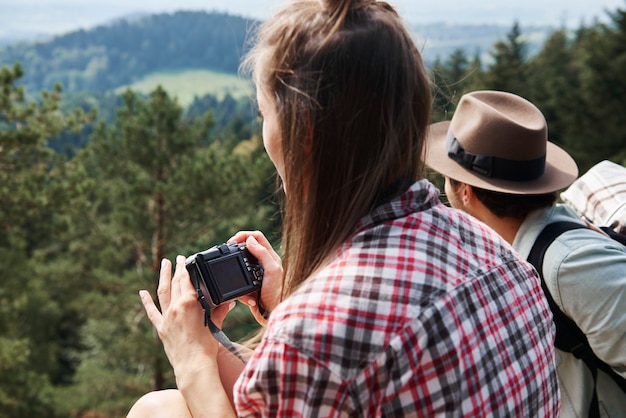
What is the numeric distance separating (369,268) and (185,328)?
0.46 meters

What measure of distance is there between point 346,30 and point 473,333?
503 mm

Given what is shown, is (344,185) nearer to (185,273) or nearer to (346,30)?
(346,30)

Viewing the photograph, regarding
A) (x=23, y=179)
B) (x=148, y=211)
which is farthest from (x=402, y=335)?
(x=148, y=211)

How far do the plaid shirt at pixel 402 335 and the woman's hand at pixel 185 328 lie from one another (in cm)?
26

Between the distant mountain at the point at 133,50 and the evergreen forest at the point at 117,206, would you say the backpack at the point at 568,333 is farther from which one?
the distant mountain at the point at 133,50

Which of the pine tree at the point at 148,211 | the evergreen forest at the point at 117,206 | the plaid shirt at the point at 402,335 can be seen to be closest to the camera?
the plaid shirt at the point at 402,335

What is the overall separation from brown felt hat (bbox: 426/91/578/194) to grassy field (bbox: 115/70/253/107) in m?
83.6

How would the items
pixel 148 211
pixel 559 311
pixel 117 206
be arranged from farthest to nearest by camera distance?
pixel 148 211 < pixel 117 206 < pixel 559 311

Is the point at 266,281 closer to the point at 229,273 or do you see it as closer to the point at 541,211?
the point at 229,273

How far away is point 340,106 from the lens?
36.6 inches

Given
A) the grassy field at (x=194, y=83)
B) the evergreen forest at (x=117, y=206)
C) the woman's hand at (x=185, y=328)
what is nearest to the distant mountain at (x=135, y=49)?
the grassy field at (x=194, y=83)

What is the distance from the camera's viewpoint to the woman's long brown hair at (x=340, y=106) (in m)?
0.93

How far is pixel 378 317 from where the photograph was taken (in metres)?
0.82

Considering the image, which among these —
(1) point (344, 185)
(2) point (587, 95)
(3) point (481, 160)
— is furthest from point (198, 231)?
(2) point (587, 95)
